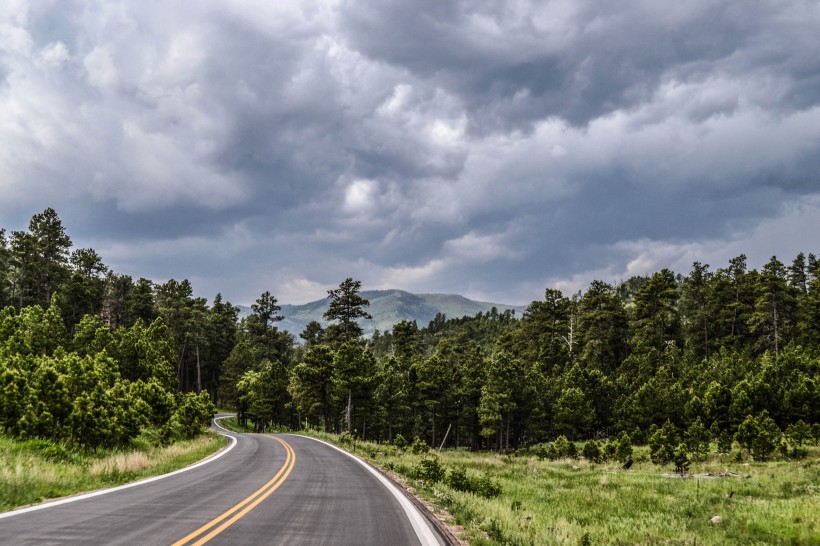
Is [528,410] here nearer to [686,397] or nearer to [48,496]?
[686,397]

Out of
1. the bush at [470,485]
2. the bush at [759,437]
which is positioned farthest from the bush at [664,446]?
the bush at [470,485]

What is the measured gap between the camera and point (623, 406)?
179 ft

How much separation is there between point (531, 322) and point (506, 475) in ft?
182

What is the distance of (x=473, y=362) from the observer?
68.3 m

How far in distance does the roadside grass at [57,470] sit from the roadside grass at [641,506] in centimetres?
866

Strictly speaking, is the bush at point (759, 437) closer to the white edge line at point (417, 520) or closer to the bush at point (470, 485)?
the bush at point (470, 485)

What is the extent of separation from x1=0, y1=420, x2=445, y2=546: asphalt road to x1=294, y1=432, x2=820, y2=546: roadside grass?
1641 millimetres

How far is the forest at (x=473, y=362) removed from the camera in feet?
143

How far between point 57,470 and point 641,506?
65.6 ft

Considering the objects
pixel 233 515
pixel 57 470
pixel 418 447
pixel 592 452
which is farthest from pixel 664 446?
pixel 57 470

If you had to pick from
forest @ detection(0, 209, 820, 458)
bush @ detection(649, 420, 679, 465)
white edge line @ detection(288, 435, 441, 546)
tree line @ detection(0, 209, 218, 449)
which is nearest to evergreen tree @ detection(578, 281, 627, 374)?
forest @ detection(0, 209, 820, 458)

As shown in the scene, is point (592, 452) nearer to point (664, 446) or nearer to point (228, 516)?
point (664, 446)

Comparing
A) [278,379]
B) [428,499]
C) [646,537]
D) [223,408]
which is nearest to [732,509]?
[646,537]

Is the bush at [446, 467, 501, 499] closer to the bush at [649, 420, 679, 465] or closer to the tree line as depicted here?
the tree line
